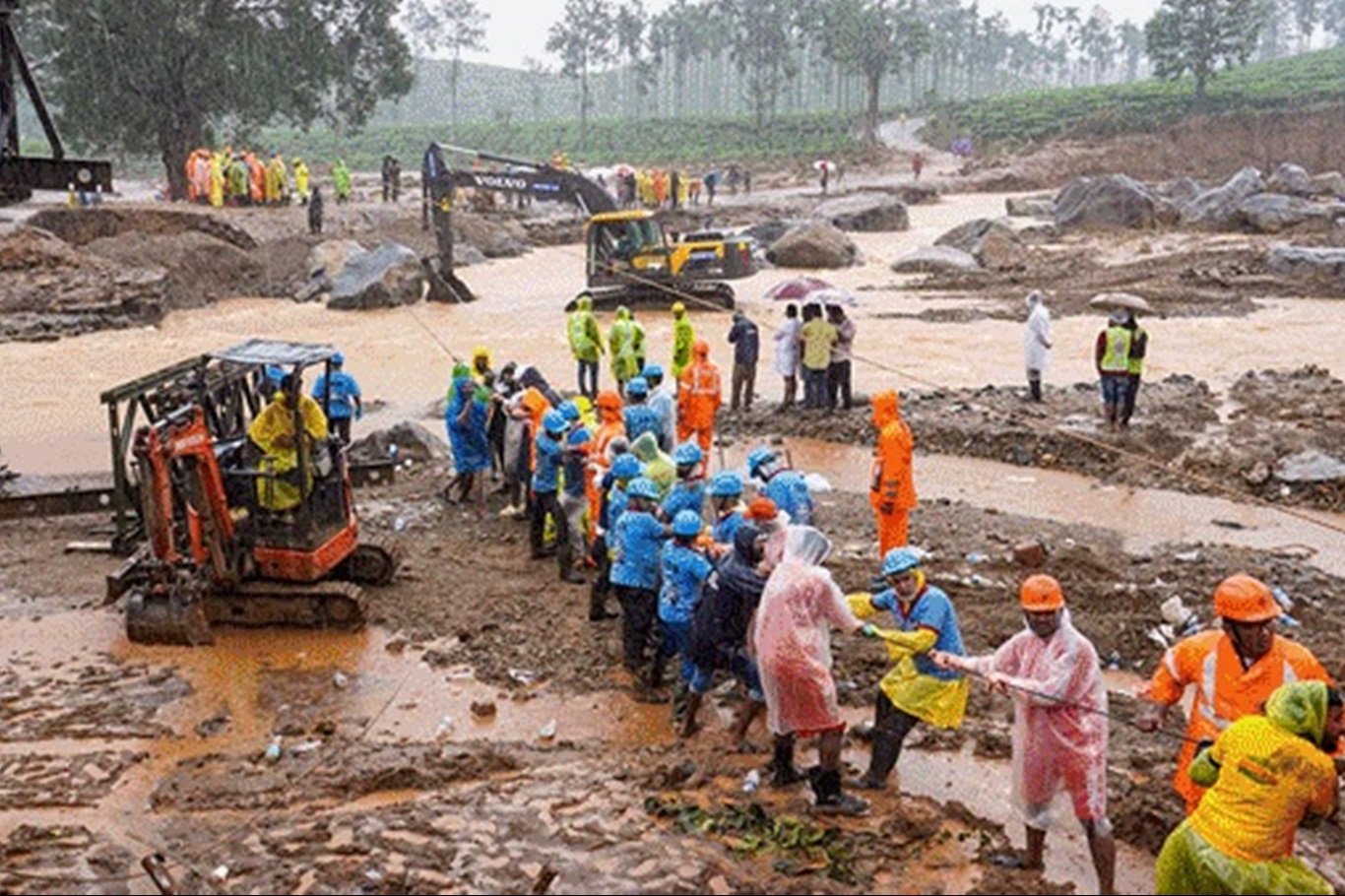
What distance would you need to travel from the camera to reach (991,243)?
35125 millimetres

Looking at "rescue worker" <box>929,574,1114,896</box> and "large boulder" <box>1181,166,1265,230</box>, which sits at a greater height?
"large boulder" <box>1181,166,1265,230</box>

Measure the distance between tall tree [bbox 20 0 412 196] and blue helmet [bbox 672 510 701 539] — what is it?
117 ft

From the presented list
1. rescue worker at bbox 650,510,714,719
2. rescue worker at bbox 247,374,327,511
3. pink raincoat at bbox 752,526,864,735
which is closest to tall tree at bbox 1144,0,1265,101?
rescue worker at bbox 247,374,327,511

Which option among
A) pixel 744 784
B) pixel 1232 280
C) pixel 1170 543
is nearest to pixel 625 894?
pixel 744 784

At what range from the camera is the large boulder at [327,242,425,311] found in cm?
2853

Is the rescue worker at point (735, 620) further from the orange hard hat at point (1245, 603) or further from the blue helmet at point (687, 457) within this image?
the orange hard hat at point (1245, 603)

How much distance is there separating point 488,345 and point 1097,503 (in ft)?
45.0

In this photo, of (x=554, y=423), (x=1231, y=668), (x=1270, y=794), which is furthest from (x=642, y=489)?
(x=1270, y=794)

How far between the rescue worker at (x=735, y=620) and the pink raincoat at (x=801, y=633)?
18.8 inches

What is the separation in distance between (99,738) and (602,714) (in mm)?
3075

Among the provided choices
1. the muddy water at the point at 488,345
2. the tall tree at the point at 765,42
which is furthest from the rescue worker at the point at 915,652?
the tall tree at the point at 765,42

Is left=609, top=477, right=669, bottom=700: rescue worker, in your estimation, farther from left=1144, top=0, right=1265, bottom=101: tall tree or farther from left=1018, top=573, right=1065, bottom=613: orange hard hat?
left=1144, top=0, right=1265, bottom=101: tall tree

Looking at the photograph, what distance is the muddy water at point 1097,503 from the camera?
12.3 meters

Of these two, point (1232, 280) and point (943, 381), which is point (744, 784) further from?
point (1232, 280)
